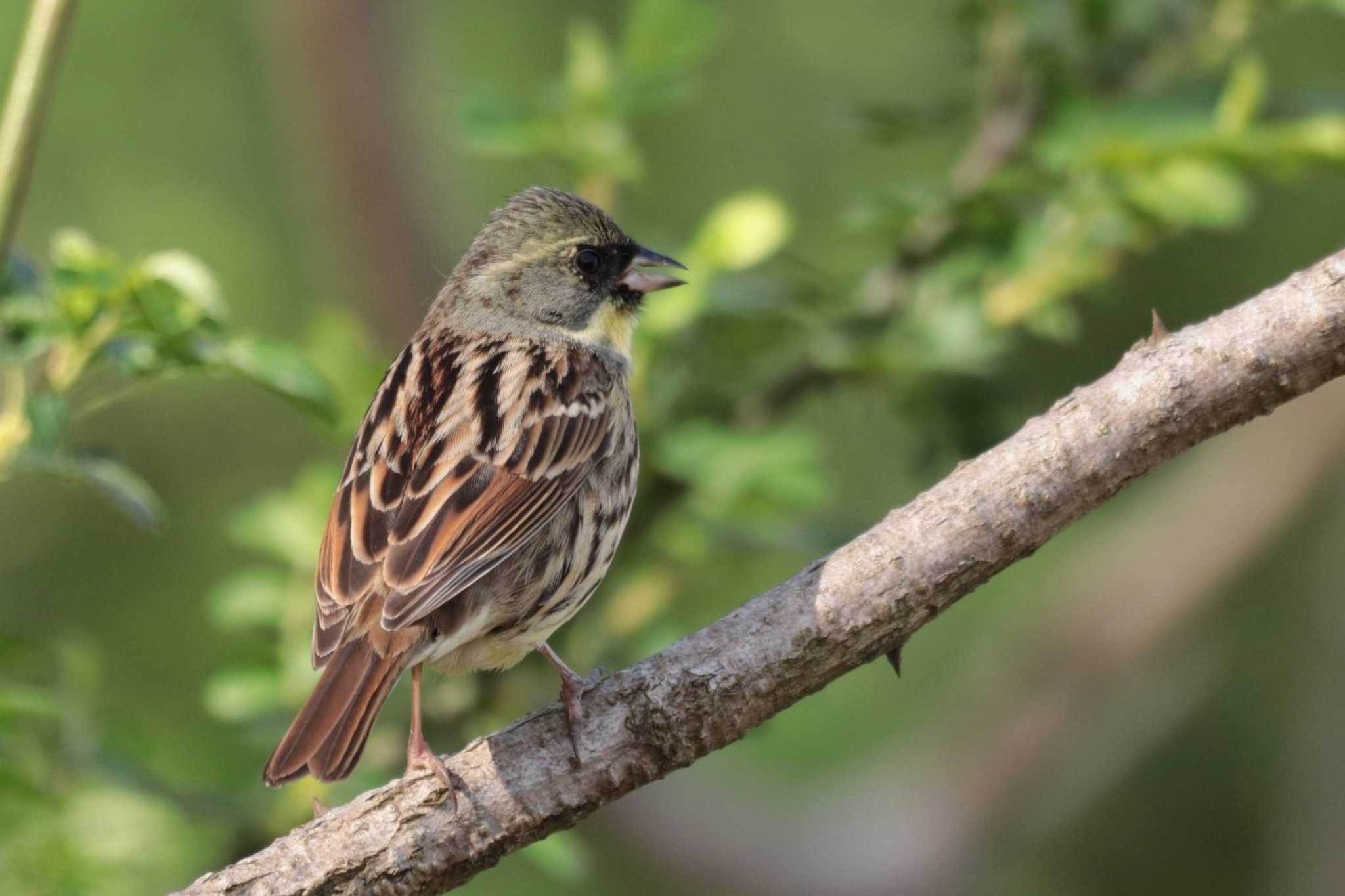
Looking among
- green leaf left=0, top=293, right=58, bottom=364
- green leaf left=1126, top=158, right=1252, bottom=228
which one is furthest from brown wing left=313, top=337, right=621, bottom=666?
green leaf left=1126, top=158, right=1252, bottom=228

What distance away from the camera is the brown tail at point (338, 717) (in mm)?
3203

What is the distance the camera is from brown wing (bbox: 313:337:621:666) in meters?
3.54

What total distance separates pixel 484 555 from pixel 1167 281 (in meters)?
3.96

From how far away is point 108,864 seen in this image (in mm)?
A: 4043

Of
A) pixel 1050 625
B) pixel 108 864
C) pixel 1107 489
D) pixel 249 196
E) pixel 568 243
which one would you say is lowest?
pixel 1107 489

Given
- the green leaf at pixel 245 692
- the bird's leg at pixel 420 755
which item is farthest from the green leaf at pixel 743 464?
the green leaf at pixel 245 692

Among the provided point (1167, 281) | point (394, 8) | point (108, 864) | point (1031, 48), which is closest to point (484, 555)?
point (108, 864)

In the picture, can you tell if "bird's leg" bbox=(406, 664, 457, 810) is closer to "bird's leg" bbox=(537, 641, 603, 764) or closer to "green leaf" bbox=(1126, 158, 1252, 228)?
"bird's leg" bbox=(537, 641, 603, 764)

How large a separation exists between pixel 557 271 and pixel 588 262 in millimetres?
86

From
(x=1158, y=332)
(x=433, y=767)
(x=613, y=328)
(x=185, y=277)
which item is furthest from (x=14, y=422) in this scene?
(x=1158, y=332)

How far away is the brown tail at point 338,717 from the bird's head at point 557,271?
4.44ft

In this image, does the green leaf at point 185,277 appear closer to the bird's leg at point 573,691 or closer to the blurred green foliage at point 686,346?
the blurred green foliage at point 686,346

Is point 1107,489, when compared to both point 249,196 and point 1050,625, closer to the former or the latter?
point 1050,625

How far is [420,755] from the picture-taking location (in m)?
3.29
